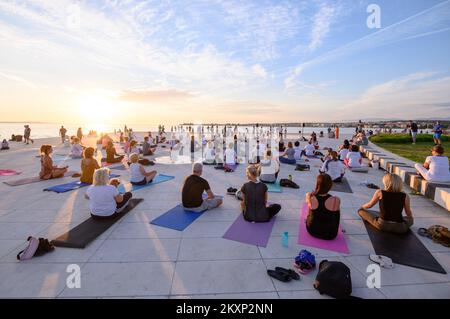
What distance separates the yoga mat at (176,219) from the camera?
476 centimetres

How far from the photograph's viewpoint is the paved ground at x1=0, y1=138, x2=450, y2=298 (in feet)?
9.48

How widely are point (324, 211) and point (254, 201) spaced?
1.42 meters

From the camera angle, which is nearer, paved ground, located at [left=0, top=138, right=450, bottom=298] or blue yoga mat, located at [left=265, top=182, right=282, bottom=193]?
paved ground, located at [left=0, top=138, right=450, bottom=298]

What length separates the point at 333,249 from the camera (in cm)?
389

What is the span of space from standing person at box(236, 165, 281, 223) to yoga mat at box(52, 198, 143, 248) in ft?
9.69

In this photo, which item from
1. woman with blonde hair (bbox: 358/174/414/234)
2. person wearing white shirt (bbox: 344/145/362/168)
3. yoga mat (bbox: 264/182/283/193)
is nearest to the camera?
woman with blonde hair (bbox: 358/174/414/234)

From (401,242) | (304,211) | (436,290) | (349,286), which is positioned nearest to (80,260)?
(349,286)

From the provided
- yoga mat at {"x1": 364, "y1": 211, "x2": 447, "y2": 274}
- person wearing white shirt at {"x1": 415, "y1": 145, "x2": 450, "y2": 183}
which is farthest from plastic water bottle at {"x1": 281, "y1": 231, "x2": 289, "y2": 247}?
person wearing white shirt at {"x1": 415, "y1": 145, "x2": 450, "y2": 183}

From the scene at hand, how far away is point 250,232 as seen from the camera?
447cm

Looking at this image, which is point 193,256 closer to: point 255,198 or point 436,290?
point 255,198

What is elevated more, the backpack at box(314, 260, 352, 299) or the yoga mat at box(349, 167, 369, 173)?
the yoga mat at box(349, 167, 369, 173)

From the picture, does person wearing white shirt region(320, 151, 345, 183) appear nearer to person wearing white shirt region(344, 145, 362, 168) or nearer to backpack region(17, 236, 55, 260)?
person wearing white shirt region(344, 145, 362, 168)

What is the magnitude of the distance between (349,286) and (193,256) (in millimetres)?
2263
